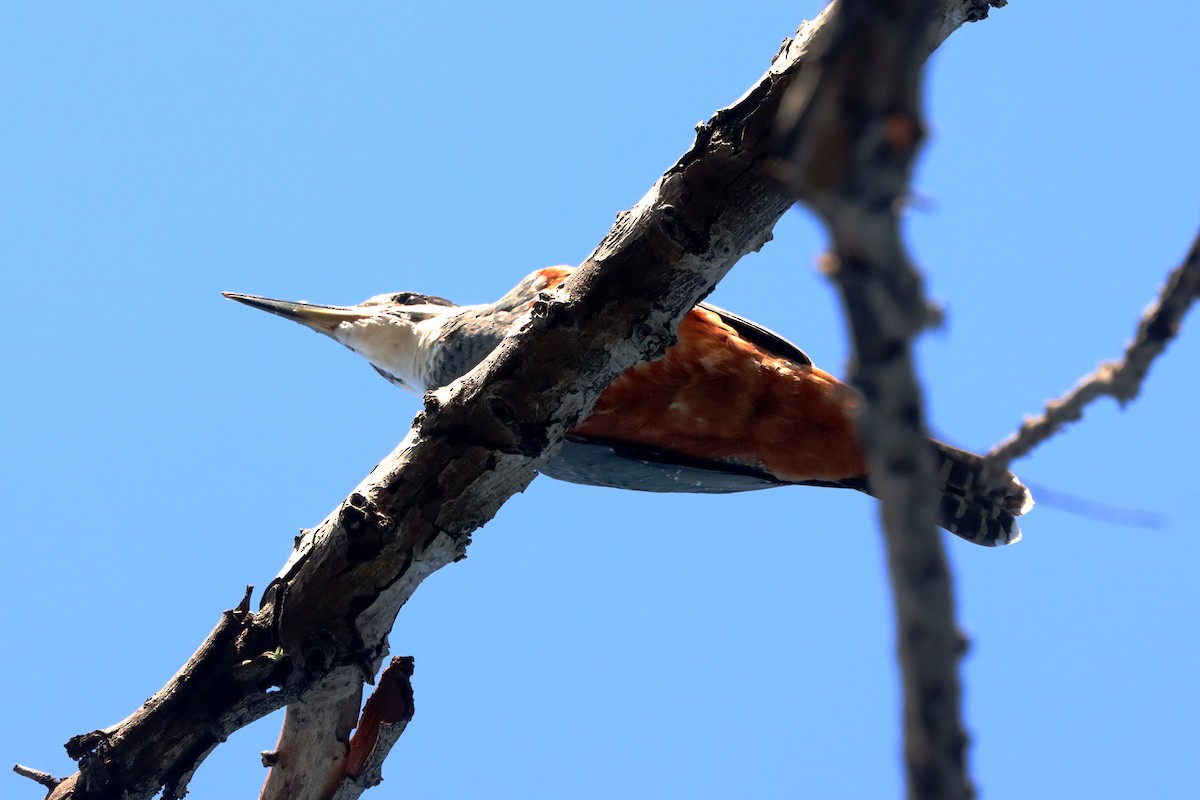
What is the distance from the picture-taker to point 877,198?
885mm

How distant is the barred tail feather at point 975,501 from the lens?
368 centimetres

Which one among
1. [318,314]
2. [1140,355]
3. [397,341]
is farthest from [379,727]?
[1140,355]

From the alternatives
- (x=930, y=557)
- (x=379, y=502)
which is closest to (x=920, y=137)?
(x=930, y=557)

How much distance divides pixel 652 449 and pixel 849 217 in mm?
2990

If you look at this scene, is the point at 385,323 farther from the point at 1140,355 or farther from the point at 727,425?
the point at 1140,355

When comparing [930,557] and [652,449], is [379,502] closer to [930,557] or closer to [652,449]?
[652,449]

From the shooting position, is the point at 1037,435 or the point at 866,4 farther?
the point at 1037,435

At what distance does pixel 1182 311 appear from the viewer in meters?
1.37

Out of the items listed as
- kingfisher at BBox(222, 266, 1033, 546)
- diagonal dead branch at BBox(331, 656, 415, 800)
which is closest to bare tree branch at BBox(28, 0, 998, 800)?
diagonal dead branch at BBox(331, 656, 415, 800)

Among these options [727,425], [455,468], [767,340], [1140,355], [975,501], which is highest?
[767,340]

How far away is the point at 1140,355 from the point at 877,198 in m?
0.73

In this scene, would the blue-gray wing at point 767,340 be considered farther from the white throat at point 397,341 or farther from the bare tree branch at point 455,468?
the white throat at point 397,341

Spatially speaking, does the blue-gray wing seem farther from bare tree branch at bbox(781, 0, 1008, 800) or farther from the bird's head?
bare tree branch at bbox(781, 0, 1008, 800)

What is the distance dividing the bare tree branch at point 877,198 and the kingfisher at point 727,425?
261 cm
